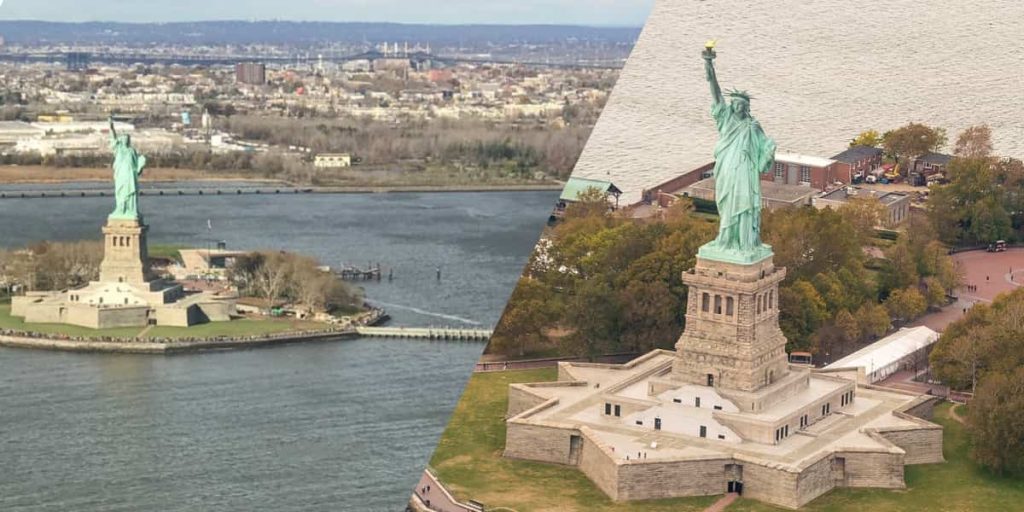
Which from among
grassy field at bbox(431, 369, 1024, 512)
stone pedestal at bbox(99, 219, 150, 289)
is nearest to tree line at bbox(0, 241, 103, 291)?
stone pedestal at bbox(99, 219, 150, 289)

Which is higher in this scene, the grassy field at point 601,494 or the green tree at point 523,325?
the green tree at point 523,325

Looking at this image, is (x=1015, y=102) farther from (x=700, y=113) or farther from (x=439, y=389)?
(x=439, y=389)

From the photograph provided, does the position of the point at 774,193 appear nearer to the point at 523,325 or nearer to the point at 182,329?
the point at 523,325

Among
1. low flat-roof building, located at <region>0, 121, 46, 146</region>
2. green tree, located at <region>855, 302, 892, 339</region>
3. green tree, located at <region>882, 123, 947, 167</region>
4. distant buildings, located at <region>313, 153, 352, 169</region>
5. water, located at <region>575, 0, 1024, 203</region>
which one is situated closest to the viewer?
green tree, located at <region>855, 302, 892, 339</region>

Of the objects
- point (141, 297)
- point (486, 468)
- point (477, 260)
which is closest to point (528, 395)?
point (486, 468)

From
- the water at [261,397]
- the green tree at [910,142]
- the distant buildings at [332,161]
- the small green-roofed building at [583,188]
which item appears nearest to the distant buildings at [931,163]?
the green tree at [910,142]

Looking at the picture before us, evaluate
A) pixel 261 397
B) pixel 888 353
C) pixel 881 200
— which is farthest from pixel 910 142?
pixel 261 397

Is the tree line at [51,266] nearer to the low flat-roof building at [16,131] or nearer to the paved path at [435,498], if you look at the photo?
the low flat-roof building at [16,131]

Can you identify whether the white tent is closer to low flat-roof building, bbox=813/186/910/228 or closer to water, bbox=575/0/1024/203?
low flat-roof building, bbox=813/186/910/228
